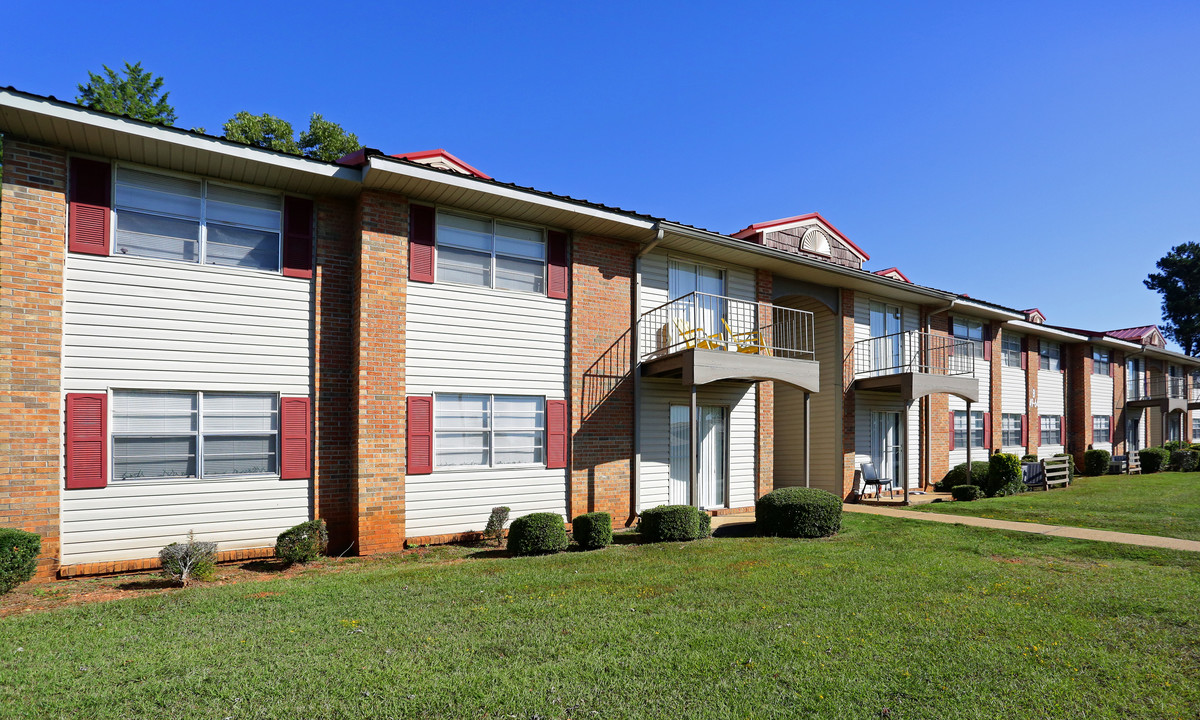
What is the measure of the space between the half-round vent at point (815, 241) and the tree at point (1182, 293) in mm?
57336

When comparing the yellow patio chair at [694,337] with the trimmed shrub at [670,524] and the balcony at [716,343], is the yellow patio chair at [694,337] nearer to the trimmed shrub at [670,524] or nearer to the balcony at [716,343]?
the balcony at [716,343]

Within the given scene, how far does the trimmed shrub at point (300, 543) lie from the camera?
8.87 metres

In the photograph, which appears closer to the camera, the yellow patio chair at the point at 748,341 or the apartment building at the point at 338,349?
the apartment building at the point at 338,349

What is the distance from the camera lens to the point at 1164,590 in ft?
23.8

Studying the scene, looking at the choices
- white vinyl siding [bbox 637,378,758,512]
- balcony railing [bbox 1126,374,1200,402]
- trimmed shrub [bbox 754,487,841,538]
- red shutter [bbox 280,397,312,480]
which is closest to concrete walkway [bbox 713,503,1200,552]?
white vinyl siding [bbox 637,378,758,512]

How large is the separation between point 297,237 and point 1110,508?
58.2 ft

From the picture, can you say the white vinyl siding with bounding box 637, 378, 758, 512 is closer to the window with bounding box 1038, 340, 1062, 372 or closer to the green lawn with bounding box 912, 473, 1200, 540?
the green lawn with bounding box 912, 473, 1200, 540

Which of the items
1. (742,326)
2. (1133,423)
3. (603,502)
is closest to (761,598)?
(603,502)

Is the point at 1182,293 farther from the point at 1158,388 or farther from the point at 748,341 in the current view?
the point at 748,341

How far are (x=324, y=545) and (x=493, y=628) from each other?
4.81m

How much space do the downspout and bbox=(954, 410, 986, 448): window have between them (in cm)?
1279

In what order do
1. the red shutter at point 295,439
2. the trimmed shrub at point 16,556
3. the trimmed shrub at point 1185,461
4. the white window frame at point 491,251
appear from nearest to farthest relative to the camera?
the trimmed shrub at point 16,556, the red shutter at point 295,439, the white window frame at point 491,251, the trimmed shrub at point 1185,461

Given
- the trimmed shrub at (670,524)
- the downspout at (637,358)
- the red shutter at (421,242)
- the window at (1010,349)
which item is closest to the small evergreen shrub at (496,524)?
the trimmed shrub at (670,524)

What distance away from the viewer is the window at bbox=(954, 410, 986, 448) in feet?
65.9
